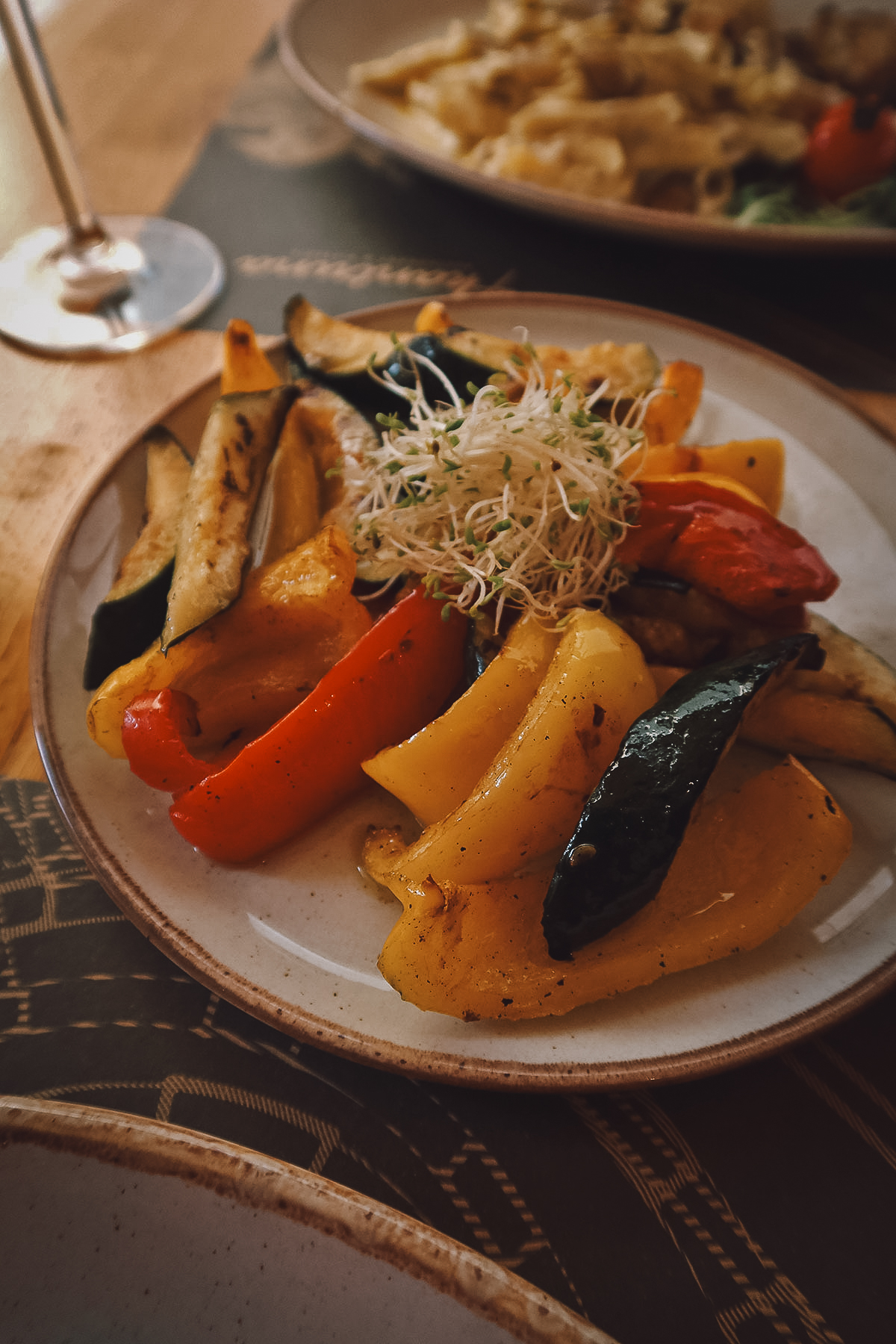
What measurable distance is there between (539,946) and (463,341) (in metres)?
1.49

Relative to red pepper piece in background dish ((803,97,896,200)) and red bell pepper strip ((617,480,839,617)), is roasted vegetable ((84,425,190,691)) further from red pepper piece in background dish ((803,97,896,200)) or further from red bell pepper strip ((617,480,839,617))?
red pepper piece in background dish ((803,97,896,200))

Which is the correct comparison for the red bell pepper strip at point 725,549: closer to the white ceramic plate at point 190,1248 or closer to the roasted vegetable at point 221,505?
the roasted vegetable at point 221,505

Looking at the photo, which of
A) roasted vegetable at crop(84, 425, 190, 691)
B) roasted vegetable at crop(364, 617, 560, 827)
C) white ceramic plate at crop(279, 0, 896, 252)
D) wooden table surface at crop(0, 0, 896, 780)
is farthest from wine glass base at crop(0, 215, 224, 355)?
roasted vegetable at crop(364, 617, 560, 827)

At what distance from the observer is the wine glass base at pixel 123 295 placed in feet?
9.21

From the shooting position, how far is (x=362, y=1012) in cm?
126

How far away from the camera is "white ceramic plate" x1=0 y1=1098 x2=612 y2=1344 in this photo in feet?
2.67

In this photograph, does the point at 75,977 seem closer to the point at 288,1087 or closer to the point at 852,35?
the point at 288,1087

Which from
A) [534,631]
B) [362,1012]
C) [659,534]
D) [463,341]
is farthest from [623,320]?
[362,1012]

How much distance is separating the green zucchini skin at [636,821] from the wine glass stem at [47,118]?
2705 millimetres

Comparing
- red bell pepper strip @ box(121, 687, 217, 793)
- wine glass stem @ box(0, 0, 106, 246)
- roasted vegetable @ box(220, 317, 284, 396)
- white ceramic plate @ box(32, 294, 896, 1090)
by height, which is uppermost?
wine glass stem @ box(0, 0, 106, 246)

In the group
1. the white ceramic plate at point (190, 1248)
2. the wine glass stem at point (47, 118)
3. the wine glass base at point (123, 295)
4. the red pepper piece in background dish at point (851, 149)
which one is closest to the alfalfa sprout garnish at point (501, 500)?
the white ceramic plate at point (190, 1248)

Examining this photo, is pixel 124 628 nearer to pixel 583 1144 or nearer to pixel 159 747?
pixel 159 747

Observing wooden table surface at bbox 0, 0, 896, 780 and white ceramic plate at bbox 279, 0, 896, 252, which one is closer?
wooden table surface at bbox 0, 0, 896, 780

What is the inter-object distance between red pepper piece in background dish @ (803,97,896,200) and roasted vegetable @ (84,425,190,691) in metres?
2.80
